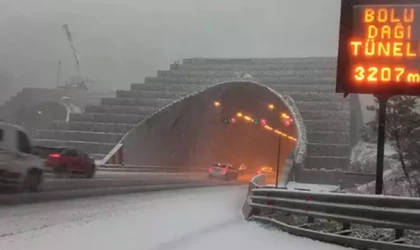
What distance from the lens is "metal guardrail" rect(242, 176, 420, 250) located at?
9344 mm

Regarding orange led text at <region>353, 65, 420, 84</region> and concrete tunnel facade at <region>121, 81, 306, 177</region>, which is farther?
concrete tunnel facade at <region>121, 81, 306, 177</region>

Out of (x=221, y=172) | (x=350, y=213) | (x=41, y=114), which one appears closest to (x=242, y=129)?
(x=41, y=114)

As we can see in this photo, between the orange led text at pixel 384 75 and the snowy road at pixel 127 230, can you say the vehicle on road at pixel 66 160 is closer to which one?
the snowy road at pixel 127 230

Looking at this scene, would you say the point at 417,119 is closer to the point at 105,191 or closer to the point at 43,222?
the point at 105,191

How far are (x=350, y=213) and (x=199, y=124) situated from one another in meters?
69.9

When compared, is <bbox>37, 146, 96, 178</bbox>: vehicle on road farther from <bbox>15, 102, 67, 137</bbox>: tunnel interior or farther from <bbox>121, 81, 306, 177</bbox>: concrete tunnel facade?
<bbox>15, 102, 67, 137</bbox>: tunnel interior

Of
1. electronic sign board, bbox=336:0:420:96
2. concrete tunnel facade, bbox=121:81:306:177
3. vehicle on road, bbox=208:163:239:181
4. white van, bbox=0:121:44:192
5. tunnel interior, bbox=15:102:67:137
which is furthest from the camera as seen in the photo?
tunnel interior, bbox=15:102:67:137

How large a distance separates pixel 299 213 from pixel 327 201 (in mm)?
1228

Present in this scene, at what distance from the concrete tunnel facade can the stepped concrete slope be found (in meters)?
2.19

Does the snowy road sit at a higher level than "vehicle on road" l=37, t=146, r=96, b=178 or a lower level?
lower

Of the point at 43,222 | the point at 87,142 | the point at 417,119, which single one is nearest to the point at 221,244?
the point at 43,222

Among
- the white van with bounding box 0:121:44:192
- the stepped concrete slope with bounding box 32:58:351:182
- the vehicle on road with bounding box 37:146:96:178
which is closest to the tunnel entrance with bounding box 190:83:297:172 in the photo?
the stepped concrete slope with bounding box 32:58:351:182

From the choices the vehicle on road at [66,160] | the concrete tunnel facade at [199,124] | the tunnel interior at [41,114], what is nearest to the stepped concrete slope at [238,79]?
the concrete tunnel facade at [199,124]

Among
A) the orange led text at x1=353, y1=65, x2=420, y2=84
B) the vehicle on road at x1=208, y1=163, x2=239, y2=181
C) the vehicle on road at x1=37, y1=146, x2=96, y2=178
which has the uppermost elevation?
the orange led text at x1=353, y1=65, x2=420, y2=84
